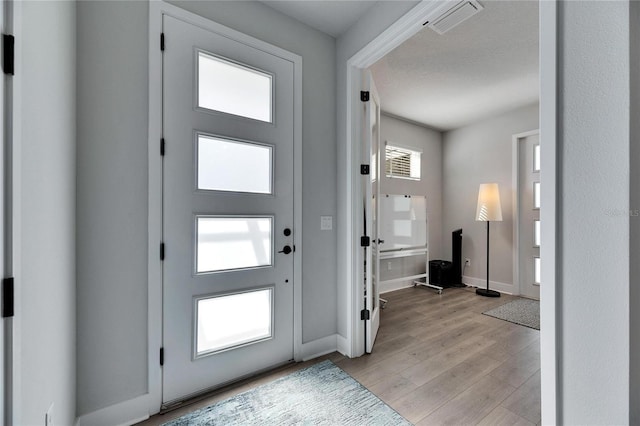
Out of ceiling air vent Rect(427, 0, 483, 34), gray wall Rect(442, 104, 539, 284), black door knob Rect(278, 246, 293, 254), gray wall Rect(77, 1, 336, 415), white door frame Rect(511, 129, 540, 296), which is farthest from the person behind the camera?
gray wall Rect(442, 104, 539, 284)

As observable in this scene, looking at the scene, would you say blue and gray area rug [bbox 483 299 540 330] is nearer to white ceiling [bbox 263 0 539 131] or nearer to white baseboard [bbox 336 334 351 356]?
white baseboard [bbox 336 334 351 356]

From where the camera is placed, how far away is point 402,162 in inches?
176

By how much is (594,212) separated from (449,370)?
1568 millimetres

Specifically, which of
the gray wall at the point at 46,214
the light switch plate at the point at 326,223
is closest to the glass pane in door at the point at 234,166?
the light switch plate at the point at 326,223

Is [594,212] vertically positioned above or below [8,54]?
below

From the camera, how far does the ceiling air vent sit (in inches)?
75.4

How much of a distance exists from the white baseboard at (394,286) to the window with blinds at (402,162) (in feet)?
5.55

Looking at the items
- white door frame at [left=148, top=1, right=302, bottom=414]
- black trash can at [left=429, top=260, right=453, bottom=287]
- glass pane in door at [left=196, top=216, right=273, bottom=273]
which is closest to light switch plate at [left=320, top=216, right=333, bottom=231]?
glass pane in door at [left=196, top=216, right=273, bottom=273]

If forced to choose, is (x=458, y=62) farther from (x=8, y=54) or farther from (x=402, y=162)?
(x=8, y=54)

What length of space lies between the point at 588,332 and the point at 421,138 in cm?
415

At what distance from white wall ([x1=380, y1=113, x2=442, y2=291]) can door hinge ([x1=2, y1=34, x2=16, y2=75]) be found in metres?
3.85

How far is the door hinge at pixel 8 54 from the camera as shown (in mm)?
774

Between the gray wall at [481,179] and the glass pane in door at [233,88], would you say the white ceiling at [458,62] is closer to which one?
the gray wall at [481,179]

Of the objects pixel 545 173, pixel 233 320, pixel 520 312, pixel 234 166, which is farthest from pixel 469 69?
pixel 233 320
